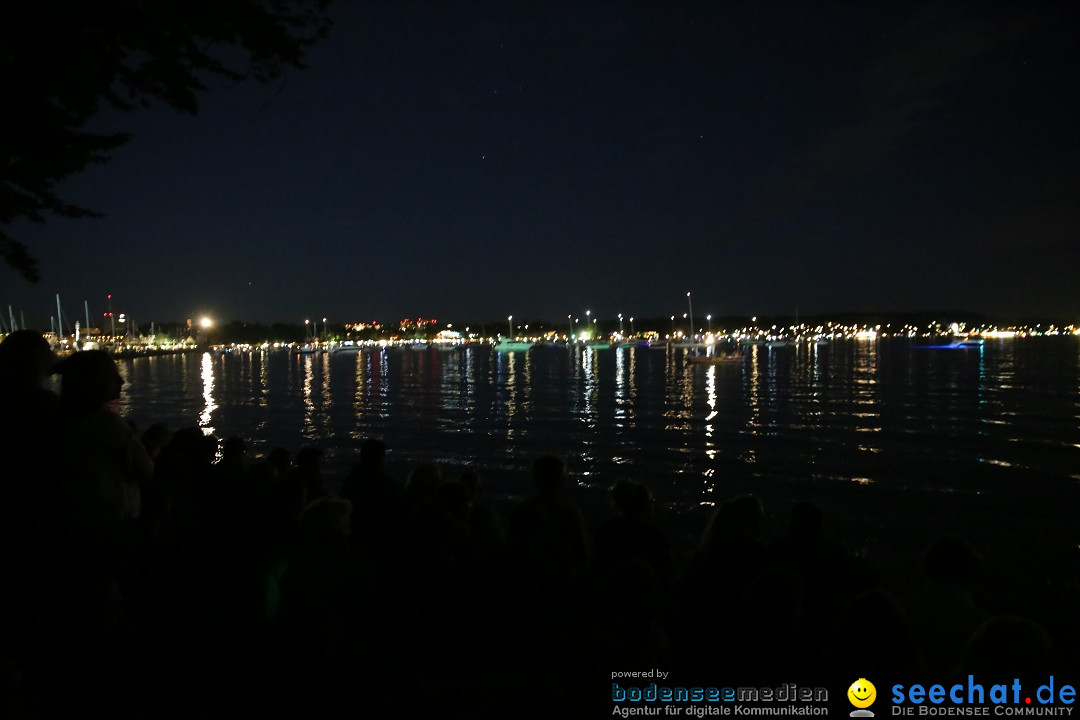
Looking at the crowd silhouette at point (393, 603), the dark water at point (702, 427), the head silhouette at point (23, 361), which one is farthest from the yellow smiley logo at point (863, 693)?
the dark water at point (702, 427)

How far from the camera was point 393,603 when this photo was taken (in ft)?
16.7

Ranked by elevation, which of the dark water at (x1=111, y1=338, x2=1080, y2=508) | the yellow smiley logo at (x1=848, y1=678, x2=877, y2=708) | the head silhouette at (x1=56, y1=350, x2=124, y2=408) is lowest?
the dark water at (x1=111, y1=338, x2=1080, y2=508)

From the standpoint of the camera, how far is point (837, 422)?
97.2ft

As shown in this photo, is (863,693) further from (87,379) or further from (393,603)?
(87,379)

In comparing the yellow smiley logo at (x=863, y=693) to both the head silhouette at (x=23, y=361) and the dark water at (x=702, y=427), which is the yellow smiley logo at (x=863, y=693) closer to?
the head silhouette at (x=23, y=361)

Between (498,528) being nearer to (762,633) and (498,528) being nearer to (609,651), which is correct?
(609,651)

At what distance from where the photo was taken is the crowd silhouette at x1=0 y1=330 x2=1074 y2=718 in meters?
3.49

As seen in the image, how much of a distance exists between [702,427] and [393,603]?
81.8 feet

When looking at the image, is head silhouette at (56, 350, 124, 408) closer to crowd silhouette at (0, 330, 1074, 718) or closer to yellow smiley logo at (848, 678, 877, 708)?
crowd silhouette at (0, 330, 1074, 718)

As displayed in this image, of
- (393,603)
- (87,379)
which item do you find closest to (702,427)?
(393,603)

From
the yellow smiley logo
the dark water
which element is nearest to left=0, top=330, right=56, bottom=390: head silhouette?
the yellow smiley logo

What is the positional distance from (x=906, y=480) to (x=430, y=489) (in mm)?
14788

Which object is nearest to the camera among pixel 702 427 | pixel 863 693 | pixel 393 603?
pixel 863 693

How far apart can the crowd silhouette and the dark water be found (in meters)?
10.3
